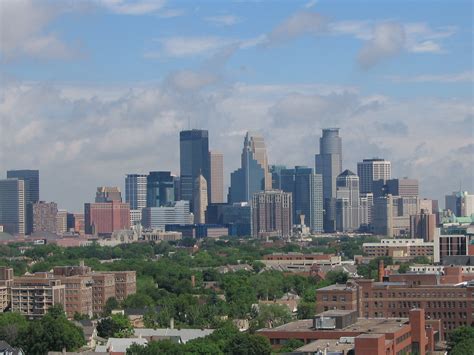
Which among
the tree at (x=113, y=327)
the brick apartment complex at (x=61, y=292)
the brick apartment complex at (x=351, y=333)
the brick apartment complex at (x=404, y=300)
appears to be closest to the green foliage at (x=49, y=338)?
the tree at (x=113, y=327)

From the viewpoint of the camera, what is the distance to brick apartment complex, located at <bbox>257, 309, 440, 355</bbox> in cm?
6725

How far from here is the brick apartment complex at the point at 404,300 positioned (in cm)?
9238

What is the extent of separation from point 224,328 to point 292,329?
13.6 meters

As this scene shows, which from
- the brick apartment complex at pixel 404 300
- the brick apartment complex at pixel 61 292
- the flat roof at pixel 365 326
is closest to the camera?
the flat roof at pixel 365 326

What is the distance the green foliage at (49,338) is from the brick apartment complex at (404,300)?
55.0ft

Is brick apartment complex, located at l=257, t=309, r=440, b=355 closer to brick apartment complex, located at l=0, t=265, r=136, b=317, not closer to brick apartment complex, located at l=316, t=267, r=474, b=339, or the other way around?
brick apartment complex, located at l=316, t=267, r=474, b=339

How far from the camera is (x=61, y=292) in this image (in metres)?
124

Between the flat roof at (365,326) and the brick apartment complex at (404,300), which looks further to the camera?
the brick apartment complex at (404,300)

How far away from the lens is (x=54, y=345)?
8331 centimetres

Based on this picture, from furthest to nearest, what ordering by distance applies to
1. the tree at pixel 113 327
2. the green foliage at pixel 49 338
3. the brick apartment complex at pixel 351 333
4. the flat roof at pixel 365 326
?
the tree at pixel 113 327 → the green foliage at pixel 49 338 → the flat roof at pixel 365 326 → the brick apartment complex at pixel 351 333

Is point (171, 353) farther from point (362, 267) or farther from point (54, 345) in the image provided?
point (362, 267)

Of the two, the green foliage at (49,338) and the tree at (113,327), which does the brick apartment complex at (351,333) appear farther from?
the tree at (113,327)

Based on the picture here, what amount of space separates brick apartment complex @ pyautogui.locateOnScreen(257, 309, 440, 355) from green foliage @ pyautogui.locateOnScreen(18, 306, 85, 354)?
1260 centimetres

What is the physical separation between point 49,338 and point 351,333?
20.4m
